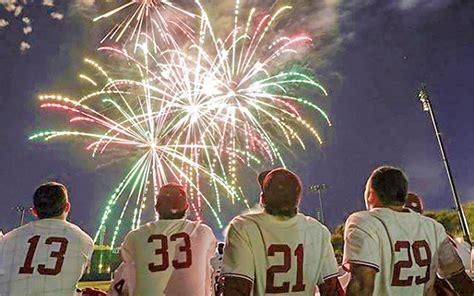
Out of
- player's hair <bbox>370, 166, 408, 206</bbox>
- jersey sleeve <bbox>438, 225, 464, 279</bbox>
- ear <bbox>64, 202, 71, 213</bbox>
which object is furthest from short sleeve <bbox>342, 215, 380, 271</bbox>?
ear <bbox>64, 202, 71, 213</bbox>

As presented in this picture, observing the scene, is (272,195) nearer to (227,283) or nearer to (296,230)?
(296,230)

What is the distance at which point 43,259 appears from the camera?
505 cm

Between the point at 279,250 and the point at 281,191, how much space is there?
1.99 ft

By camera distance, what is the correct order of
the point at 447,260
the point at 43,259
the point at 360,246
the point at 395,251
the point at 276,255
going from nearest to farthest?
the point at 276,255 < the point at 360,246 < the point at 395,251 < the point at 447,260 < the point at 43,259

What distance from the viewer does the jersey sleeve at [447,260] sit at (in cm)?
464

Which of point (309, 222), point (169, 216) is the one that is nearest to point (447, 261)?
point (309, 222)

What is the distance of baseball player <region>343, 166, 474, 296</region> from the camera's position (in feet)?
13.9

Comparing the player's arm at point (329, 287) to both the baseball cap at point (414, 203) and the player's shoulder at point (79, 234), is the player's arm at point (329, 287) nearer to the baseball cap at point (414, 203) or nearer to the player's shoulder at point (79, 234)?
the baseball cap at point (414, 203)

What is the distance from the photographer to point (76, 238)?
530 centimetres

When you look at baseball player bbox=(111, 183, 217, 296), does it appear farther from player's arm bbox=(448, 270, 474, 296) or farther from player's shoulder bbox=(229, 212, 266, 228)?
player's arm bbox=(448, 270, 474, 296)

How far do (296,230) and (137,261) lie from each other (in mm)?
2147

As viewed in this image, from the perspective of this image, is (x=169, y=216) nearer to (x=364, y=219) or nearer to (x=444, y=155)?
(x=364, y=219)

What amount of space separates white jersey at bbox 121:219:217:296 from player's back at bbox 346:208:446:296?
205 centimetres

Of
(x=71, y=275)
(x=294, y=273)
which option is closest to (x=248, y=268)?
(x=294, y=273)
